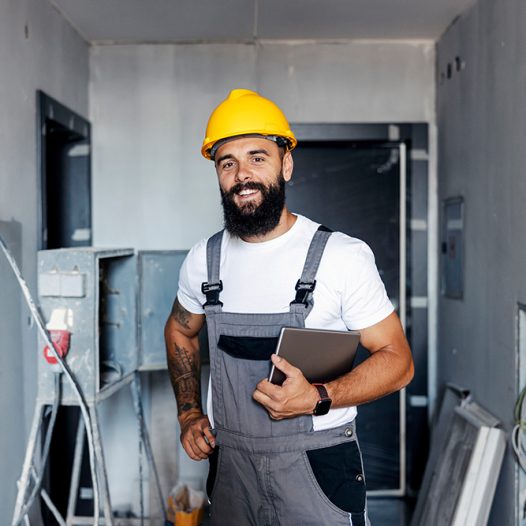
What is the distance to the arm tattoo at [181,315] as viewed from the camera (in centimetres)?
205

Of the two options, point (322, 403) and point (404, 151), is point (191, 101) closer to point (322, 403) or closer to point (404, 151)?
point (404, 151)

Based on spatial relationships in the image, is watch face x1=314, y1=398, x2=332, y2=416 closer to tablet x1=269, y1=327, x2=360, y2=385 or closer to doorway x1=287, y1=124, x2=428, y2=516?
tablet x1=269, y1=327, x2=360, y2=385

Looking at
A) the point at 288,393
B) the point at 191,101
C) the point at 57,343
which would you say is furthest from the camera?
the point at 191,101

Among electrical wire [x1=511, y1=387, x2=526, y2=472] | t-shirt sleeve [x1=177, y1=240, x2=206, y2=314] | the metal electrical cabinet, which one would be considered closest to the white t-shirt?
t-shirt sleeve [x1=177, y1=240, x2=206, y2=314]

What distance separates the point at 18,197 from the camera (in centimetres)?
242

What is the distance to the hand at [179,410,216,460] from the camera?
1775 millimetres

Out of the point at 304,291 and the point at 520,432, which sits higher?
the point at 304,291

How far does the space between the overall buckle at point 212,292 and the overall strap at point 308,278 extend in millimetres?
226

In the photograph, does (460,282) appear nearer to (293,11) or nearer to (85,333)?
(293,11)

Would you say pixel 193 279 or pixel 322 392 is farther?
pixel 193 279

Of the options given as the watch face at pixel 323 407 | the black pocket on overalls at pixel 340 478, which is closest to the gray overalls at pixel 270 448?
the black pocket on overalls at pixel 340 478

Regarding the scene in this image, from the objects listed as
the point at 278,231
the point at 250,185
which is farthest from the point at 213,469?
the point at 250,185

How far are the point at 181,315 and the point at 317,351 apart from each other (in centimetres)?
59

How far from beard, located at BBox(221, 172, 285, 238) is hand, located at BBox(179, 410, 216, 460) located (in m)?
0.53
